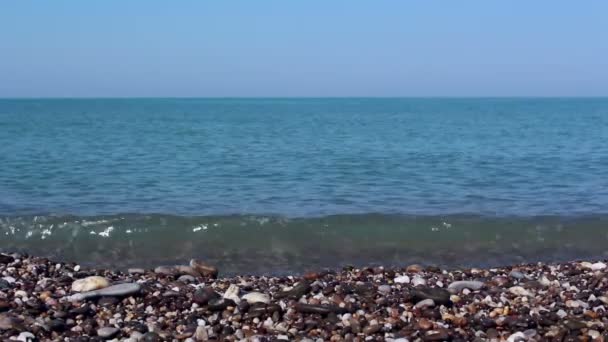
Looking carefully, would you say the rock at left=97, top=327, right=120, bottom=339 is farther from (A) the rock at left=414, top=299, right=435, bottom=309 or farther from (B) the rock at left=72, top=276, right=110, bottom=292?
(A) the rock at left=414, top=299, right=435, bottom=309

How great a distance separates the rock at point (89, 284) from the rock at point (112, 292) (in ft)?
0.77

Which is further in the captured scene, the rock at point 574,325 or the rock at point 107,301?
the rock at point 107,301

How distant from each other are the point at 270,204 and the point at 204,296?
8.77 m

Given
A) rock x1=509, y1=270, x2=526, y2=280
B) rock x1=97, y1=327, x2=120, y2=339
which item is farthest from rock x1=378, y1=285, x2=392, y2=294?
rock x1=97, y1=327, x2=120, y2=339

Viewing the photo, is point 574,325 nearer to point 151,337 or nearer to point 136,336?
point 151,337

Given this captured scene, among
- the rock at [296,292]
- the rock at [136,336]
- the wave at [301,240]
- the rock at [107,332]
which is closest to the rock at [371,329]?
the rock at [296,292]

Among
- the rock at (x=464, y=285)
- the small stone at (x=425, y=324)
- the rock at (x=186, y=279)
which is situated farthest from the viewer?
the rock at (x=186, y=279)

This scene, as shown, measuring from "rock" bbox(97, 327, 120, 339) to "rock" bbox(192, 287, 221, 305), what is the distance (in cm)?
103

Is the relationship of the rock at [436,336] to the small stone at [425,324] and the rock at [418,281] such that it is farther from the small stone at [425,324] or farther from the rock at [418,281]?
the rock at [418,281]

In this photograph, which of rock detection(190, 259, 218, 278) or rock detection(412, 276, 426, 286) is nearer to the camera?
rock detection(412, 276, 426, 286)

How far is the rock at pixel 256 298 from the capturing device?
7465 mm

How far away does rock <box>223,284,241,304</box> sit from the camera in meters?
7.53

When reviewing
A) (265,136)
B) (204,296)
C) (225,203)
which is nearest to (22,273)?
(204,296)

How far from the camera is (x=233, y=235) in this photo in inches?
523
